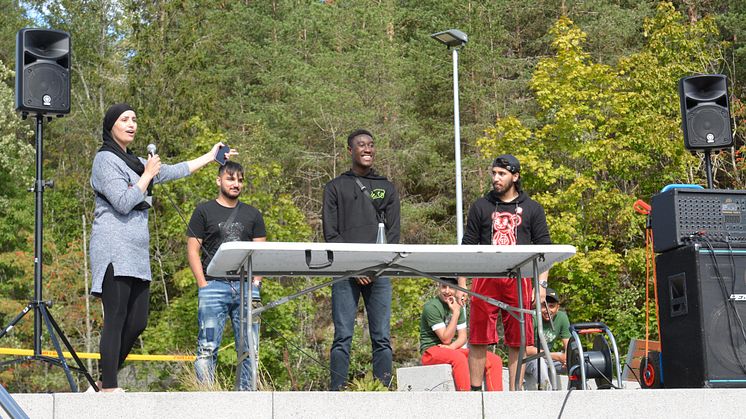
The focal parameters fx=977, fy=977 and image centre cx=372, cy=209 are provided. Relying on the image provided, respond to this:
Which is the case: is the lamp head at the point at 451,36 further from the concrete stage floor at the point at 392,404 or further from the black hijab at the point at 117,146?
the concrete stage floor at the point at 392,404

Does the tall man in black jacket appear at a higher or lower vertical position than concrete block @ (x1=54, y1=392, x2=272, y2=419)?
higher

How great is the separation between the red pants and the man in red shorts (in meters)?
1.36

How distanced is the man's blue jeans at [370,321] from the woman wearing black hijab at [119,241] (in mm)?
1206

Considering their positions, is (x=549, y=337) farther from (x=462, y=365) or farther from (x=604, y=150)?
(x=604, y=150)

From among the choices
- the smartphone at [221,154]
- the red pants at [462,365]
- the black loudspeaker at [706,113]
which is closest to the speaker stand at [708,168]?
the black loudspeaker at [706,113]

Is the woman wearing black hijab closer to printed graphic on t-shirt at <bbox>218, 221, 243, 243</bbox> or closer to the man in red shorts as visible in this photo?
printed graphic on t-shirt at <bbox>218, 221, 243, 243</bbox>

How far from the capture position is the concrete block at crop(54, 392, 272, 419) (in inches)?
Answer: 162

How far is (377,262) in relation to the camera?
5180 mm

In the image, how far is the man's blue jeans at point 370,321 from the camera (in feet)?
18.6

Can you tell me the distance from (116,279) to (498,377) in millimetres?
3701

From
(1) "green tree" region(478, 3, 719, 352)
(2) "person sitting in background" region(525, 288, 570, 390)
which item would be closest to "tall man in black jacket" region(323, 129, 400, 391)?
(2) "person sitting in background" region(525, 288, 570, 390)

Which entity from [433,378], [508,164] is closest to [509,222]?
[508,164]

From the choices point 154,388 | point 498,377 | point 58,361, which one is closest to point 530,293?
point 498,377

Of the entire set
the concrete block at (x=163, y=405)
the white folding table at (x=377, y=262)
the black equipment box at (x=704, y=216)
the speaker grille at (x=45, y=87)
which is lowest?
the concrete block at (x=163, y=405)
